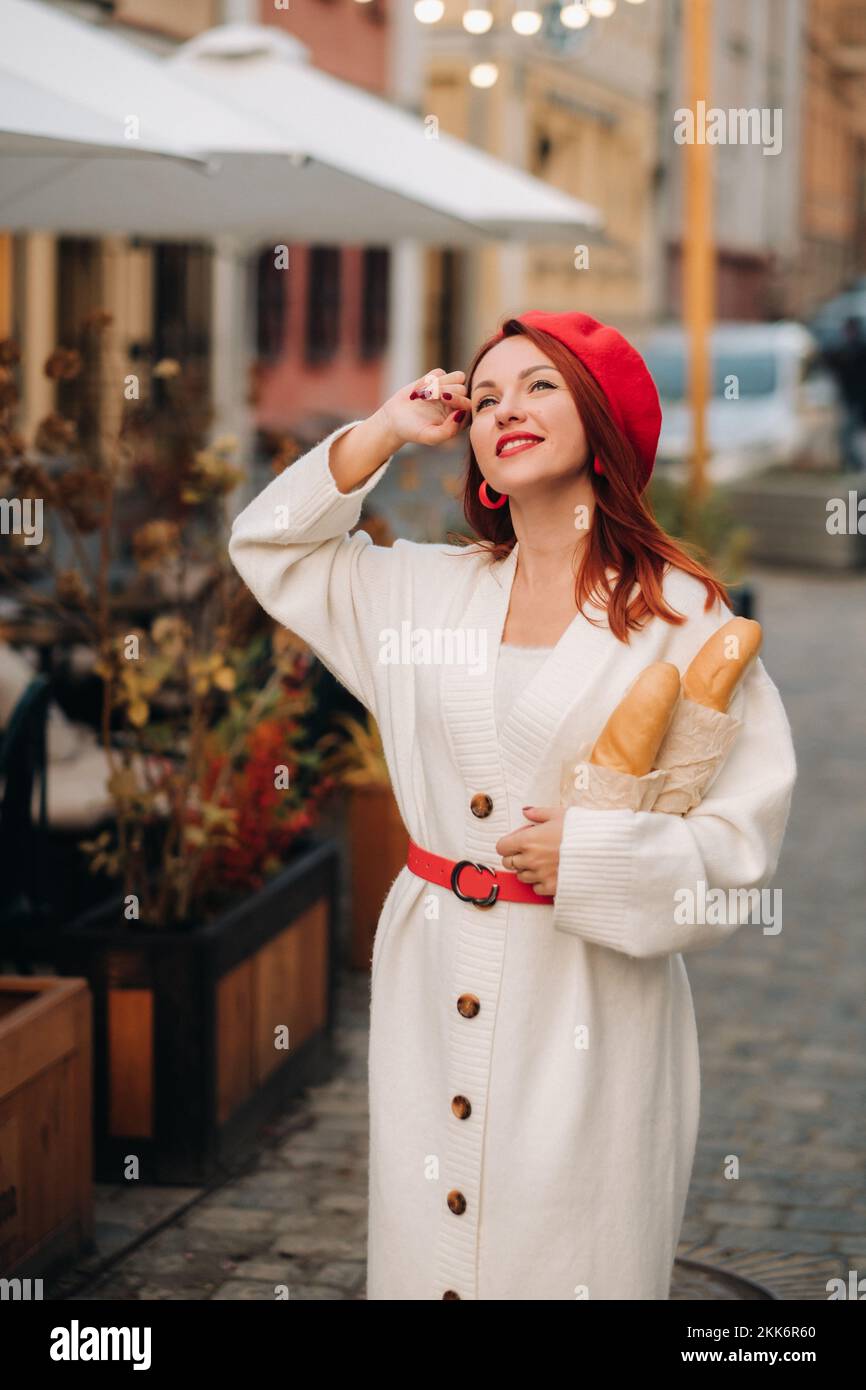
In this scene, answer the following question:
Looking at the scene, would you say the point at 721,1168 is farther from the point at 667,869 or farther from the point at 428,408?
the point at 428,408

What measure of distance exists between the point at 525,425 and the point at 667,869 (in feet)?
2.20

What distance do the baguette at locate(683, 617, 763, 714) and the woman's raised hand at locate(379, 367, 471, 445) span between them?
0.49m

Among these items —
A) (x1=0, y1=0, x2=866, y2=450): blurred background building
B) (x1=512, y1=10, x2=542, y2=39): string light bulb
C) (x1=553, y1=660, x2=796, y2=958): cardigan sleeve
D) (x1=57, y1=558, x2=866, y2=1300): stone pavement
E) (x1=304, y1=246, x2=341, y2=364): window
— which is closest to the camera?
(x1=553, y1=660, x2=796, y2=958): cardigan sleeve

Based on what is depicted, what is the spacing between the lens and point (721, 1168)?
18.1 ft

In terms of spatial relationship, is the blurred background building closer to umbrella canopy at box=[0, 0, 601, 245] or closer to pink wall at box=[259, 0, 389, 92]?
pink wall at box=[259, 0, 389, 92]

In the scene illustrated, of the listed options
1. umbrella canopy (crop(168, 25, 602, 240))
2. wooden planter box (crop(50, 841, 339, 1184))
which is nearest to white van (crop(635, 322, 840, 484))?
umbrella canopy (crop(168, 25, 602, 240))

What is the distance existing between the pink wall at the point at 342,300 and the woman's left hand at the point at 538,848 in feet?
66.3

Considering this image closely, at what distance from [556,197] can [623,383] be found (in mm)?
7663

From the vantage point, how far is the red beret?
10.2 feet

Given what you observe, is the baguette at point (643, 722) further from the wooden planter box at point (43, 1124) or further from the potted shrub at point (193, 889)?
the potted shrub at point (193, 889)

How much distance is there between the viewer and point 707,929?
2.99 m

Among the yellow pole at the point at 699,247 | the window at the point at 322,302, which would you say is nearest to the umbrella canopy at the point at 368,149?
the yellow pole at the point at 699,247

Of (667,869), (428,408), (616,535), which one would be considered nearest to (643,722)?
(667,869)

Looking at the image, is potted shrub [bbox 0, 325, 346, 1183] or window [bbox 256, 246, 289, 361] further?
window [bbox 256, 246, 289, 361]
